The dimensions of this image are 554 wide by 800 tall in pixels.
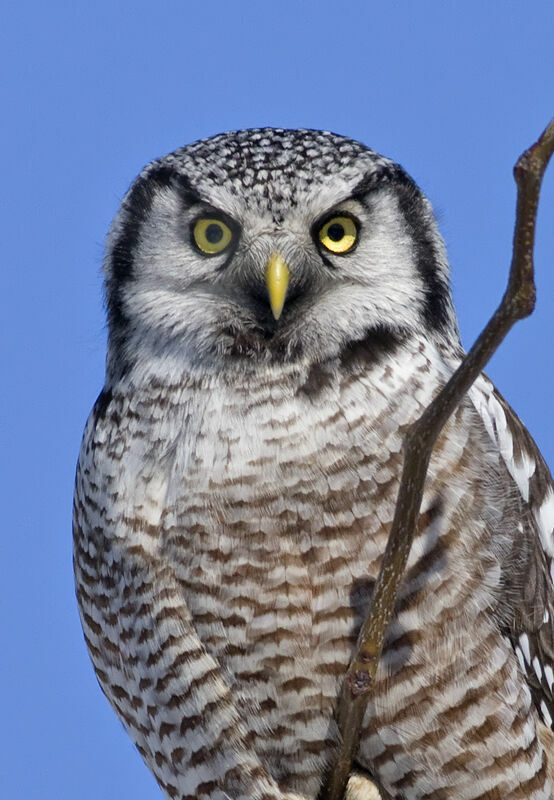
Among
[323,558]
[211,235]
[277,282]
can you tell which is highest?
[211,235]

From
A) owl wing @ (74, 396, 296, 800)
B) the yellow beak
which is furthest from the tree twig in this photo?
the yellow beak

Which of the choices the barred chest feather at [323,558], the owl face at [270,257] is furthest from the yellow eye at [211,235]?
the barred chest feather at [323,558]

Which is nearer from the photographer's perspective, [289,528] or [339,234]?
[289,528]

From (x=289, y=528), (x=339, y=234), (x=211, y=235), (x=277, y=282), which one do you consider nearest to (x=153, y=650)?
A: (x=289, y=528)

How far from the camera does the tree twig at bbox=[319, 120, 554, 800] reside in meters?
2.54

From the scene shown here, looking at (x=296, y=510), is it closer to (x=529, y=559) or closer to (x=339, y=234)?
(x=529, y=559)

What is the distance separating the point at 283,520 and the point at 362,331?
0.79 meters

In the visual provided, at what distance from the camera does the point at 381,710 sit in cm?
397

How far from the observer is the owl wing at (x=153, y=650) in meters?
4.10

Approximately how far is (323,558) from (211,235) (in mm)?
1280

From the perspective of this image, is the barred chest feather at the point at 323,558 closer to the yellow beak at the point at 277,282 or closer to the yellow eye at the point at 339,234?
the yellow beak at the point at 277,282

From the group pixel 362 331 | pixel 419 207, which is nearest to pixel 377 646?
pixel 362 331

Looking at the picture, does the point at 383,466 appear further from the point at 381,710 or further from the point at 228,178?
the point at 228,178

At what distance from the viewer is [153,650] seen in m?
4.16
